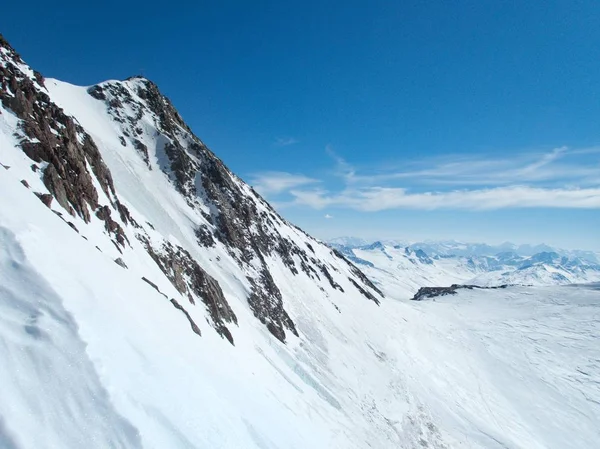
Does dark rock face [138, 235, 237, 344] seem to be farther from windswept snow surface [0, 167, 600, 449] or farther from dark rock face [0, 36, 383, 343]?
windswept snow surface [0, 167, 600, 449]

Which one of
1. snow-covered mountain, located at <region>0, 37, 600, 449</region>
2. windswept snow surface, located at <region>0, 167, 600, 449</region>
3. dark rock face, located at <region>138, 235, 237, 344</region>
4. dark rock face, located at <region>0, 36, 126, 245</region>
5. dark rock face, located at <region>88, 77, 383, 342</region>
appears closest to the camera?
windswept snow surface, located at <region>0, 167, 600, 449</region>

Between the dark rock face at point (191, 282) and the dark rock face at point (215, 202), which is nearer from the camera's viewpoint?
the dark rock face at point (191, 282)

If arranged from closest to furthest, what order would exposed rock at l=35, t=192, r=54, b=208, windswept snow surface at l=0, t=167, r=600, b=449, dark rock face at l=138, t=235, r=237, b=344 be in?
windswept snow surface at l=0, t=167, r=600, b=449 < exposed rock at l=35, t=192, r=54, b=208 < dark rock face at l=138, t=235, r=237, b=344

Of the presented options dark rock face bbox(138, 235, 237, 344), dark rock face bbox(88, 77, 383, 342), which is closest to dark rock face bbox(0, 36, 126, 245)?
dark rock face bbox(138, 235, 237, 344)

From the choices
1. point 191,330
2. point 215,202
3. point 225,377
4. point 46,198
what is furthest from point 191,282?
point 215,202

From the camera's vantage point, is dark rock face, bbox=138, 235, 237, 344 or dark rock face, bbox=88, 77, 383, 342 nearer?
dark rock face, bbox=138, 235, 237, 344

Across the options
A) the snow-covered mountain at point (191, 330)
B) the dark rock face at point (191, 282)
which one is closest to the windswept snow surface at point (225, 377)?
the snow-covered mountain at point (191, 330)

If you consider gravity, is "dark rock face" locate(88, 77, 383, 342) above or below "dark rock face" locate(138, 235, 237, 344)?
above

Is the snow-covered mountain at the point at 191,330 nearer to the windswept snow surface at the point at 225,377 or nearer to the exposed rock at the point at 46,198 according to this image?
the windswept snow surface at the point at 225,377

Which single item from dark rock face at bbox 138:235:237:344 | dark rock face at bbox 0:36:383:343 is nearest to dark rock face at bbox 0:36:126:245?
dark rock face at bbox 0:36:383:343
